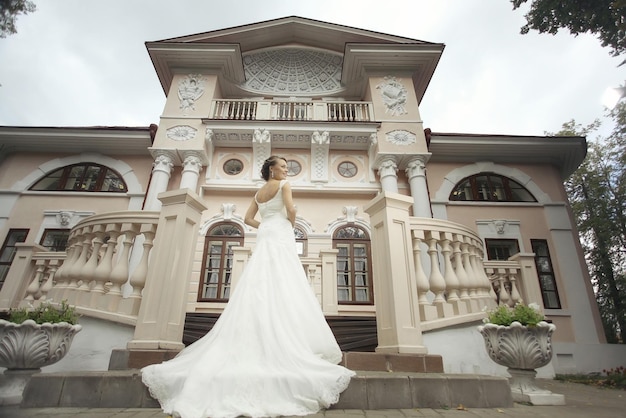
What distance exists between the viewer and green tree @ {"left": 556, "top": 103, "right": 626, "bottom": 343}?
38.2 feet

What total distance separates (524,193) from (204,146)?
1059 centimetres

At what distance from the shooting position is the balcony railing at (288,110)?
10.5 m

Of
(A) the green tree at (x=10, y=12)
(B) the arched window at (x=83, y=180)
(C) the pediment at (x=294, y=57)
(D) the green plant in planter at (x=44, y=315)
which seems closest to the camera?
(A) the green tree at (x=10, y=12)

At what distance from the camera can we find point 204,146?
383 inches

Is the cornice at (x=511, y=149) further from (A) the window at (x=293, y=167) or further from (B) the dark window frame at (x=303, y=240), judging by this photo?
(B) the dark window frame at (x=303, y=240)

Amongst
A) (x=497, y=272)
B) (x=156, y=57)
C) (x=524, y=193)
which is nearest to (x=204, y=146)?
(x=156, y=57)

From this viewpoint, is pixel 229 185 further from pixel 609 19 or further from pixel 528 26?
pixel 609 19

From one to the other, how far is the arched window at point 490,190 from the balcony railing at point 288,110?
3.96m

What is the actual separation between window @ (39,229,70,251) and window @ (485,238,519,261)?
1293 cm

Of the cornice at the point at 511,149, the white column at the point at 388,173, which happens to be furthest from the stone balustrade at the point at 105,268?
the cornice at the point at 511,149

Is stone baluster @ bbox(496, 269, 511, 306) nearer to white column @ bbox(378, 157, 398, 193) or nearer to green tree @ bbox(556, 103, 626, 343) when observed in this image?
white column @ bbox(378, 157, 398, 193)

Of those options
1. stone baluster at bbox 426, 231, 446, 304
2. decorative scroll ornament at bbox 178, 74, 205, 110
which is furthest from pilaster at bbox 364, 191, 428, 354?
decorative scroll ornament at bbox 178, 74, 205, 110

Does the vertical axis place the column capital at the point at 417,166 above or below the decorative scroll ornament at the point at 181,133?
below

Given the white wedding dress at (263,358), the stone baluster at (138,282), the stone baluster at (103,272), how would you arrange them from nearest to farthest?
the white wedding dress at (263,358) → the stone baluster at (138,282) → the stone baluster at (103,272)
